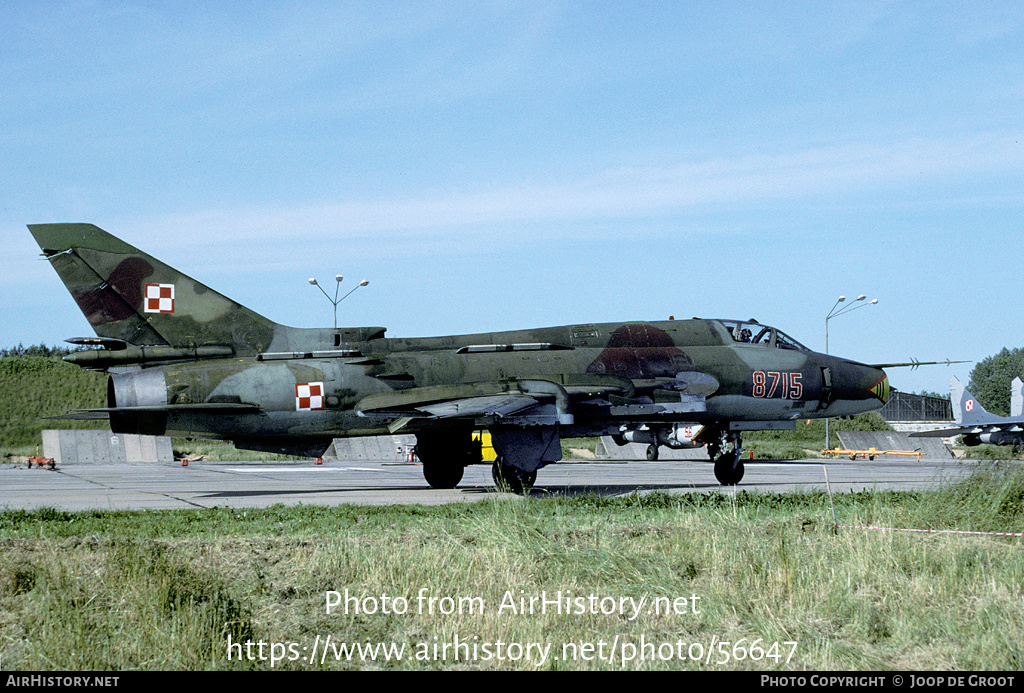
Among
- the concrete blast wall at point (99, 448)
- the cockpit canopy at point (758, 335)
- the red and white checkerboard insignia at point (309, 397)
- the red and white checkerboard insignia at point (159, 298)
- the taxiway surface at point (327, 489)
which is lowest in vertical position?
the concrete blast wall at point (99, 448)

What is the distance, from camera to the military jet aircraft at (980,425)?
4466 cm

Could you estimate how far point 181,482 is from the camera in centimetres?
2211

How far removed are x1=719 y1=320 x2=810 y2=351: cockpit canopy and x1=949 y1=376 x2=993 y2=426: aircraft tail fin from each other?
30797 mm

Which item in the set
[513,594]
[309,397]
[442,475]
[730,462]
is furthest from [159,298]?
[730,462]

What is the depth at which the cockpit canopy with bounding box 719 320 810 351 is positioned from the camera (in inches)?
788

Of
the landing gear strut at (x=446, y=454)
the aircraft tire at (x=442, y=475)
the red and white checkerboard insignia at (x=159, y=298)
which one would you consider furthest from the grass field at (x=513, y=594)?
the aircraft tire at (x=442, y=475)

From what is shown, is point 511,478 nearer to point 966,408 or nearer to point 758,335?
point 758,335

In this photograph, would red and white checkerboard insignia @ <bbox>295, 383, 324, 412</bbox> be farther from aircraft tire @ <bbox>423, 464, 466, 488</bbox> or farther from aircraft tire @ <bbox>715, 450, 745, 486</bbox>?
aircraft tire @ <bbox>715, 450, 745, 486</bbox>

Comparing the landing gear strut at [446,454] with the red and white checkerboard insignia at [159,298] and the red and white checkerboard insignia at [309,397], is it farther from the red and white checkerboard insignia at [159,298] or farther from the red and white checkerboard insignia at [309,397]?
the red and white checkerboard insignia at [159,298]

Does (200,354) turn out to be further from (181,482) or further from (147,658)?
(147,658)

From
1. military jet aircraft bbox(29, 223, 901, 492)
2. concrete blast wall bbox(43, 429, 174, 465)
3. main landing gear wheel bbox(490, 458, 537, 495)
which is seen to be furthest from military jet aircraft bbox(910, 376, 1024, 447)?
concrete blast wall bbox(43, 429, 174, 465)

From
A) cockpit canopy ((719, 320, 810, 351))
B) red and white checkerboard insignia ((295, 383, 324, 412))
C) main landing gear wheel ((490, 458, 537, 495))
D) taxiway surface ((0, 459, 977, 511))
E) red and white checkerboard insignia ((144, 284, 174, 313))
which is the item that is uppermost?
red and white checkerboard insignia ((144, 284, 174, 313))

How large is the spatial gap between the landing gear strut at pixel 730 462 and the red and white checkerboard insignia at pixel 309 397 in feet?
29.2
